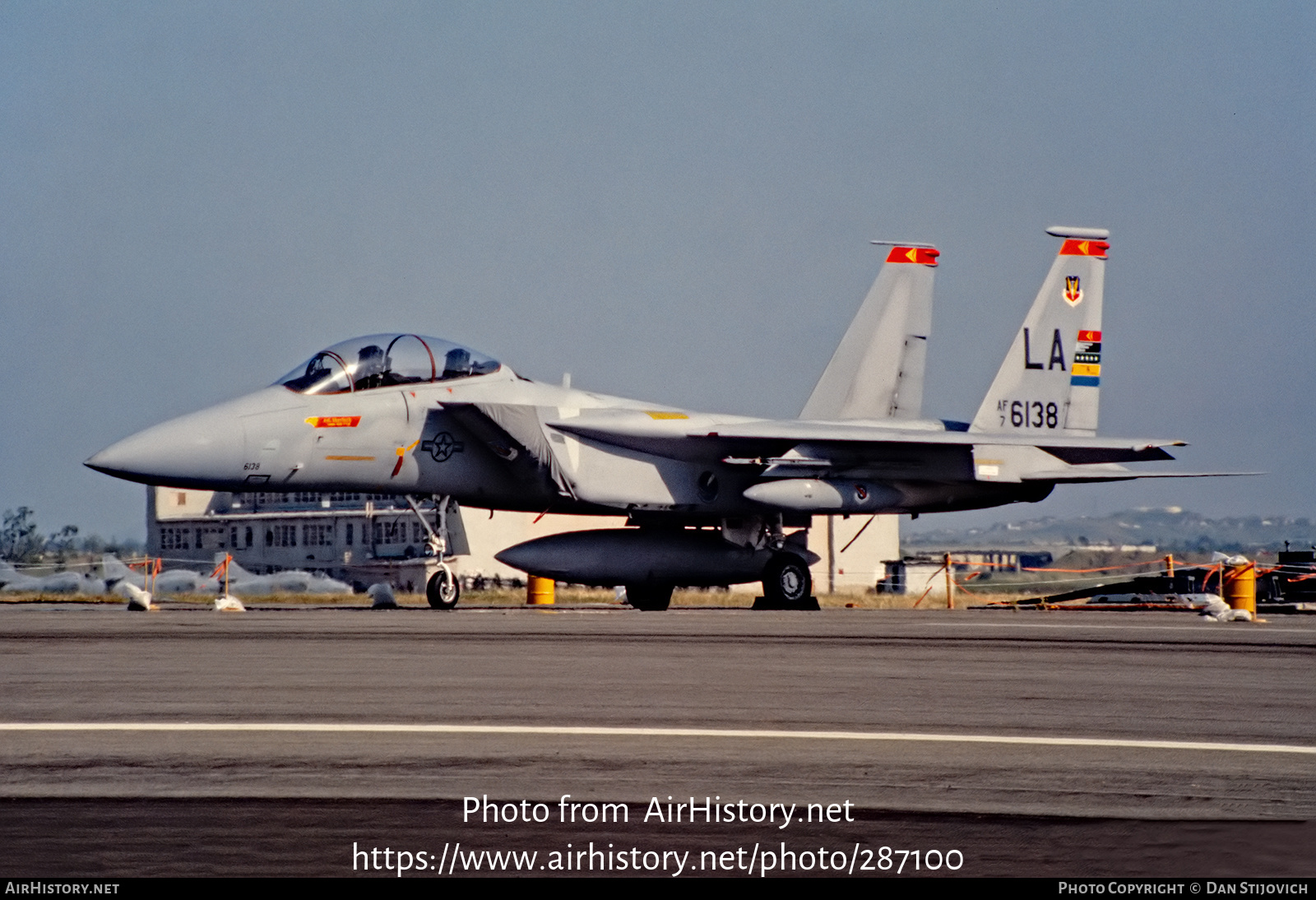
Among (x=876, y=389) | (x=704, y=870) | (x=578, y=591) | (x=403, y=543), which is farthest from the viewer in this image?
(x=403, y=543)

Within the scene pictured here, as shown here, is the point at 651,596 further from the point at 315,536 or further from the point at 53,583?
the point at 315,536

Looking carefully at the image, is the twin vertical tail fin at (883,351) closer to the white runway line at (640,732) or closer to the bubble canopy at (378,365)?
the bubble canopy at (378,365)

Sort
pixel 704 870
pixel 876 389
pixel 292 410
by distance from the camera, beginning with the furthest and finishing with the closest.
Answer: pixel 876 389 → pixel 292 410 → pixel 704 870

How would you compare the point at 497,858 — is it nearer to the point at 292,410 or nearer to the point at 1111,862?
the point at 1111,862

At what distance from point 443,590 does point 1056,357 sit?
1000cm

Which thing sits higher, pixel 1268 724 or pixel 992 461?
pixel 992 461

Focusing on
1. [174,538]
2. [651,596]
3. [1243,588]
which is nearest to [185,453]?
[651,596]

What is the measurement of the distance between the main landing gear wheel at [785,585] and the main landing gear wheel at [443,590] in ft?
12.6

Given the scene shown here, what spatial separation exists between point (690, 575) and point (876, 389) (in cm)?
548

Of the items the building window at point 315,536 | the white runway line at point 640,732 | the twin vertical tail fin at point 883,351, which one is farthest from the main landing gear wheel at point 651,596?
the building window at point 315,536

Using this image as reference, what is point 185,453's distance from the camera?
50.5ft

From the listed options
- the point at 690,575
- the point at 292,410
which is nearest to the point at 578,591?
the point at 690,575

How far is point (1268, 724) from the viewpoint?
704 centimetres

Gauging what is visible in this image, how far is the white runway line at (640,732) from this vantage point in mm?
6418
